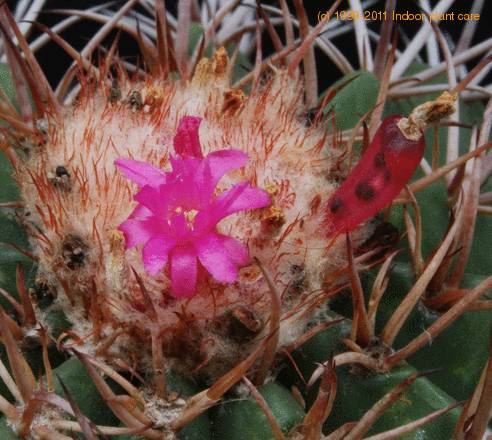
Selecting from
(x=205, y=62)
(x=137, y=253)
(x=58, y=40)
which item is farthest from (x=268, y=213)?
(x=58, y=40)

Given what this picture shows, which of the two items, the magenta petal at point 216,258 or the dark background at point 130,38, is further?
the dark background at point 130,38

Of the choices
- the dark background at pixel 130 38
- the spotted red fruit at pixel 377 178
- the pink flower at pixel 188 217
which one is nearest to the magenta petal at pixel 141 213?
the pink flower at pixel 188 217

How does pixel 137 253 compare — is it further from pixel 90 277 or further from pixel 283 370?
pixel 283 370

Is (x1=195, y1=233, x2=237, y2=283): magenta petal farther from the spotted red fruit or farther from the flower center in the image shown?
the spotted red fruit

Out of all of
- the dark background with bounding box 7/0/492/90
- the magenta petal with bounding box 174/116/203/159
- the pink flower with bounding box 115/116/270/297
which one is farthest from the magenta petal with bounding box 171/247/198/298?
the dark background with bounding box 7/0/492/90

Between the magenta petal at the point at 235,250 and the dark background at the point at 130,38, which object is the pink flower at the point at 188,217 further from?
the dark background at the point at 130,38

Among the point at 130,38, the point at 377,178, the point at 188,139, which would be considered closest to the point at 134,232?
the point at 188,139

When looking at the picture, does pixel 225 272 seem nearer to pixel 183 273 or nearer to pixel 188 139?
pixel 183 273
